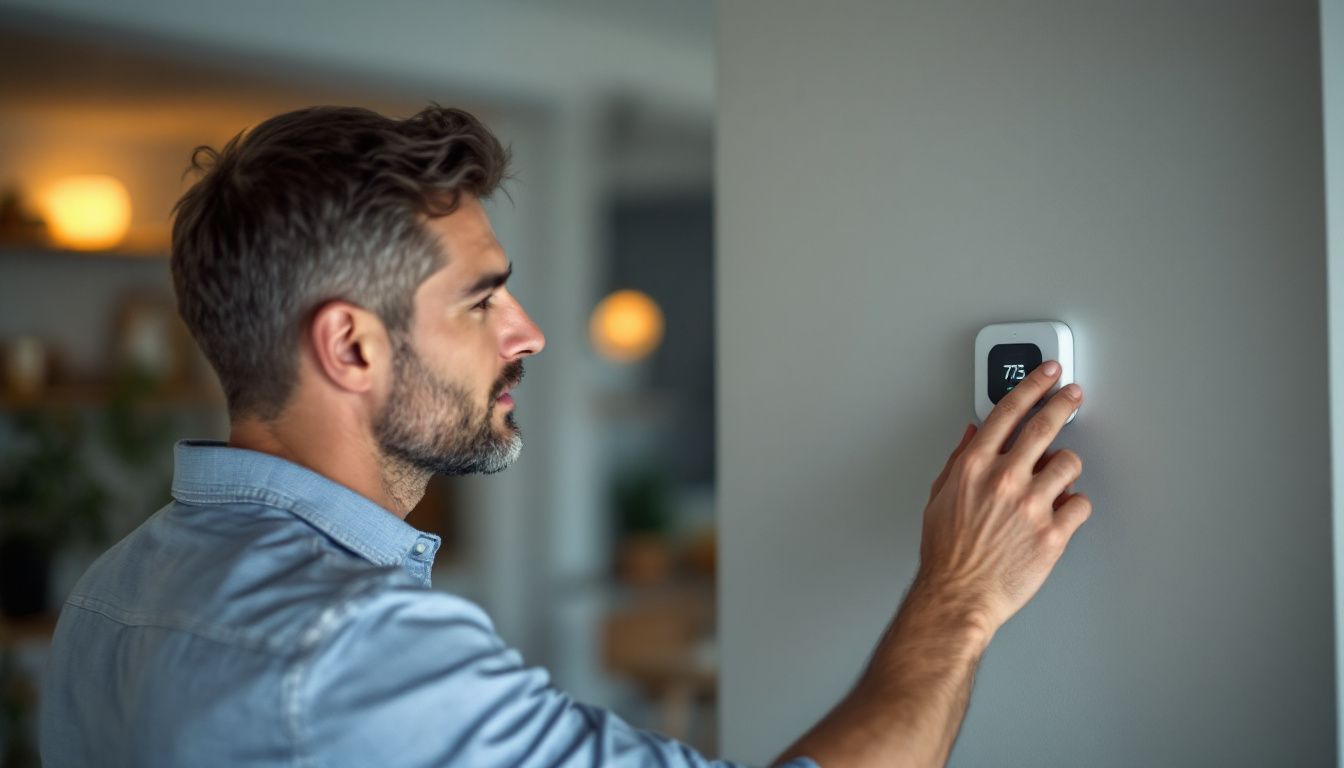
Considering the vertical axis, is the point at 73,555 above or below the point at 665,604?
above

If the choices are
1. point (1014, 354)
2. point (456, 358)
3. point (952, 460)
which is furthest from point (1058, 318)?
point (456, 358)

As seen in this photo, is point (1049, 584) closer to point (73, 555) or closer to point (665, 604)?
point (73, 555)

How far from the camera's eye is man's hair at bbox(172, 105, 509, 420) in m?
0.98

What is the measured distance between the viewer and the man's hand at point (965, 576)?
0.86 meters

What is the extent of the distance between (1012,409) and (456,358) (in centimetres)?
46

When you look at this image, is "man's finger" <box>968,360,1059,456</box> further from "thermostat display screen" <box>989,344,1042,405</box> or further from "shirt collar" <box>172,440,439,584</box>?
"shirt collar" <box>172,440,439,584</box>

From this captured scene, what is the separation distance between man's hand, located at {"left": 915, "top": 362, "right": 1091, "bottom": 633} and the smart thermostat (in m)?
0.05

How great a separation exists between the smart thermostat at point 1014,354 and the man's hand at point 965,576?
24 millimetres

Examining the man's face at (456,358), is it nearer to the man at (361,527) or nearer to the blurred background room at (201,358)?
the man at (361,527)

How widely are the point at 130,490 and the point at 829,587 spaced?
12.8 ft

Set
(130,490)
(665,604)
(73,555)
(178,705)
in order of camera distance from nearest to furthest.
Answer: (178,705) < (73,555) < (130,490) < (665,604)

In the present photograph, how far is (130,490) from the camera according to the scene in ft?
14.5

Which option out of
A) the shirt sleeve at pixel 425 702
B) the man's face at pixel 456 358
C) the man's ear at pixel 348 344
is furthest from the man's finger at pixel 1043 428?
the man's ear at pixel 348 344

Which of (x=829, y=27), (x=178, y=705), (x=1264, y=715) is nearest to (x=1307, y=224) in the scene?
(x=1264, y=715)
